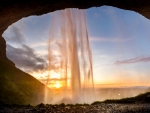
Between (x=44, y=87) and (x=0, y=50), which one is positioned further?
(x=44, y=87)

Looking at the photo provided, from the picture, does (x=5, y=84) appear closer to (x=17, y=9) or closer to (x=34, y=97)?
(x=34, y=97)

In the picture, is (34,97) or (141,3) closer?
(141,3)

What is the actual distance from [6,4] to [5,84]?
26301 mm

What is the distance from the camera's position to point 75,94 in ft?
127

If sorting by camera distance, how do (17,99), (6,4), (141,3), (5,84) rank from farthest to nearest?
(5,84), (17,99), (141,3), (6,4)

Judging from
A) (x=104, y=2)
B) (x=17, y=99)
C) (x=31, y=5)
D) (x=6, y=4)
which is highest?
(x=104, y=2)

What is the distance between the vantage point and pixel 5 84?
38.9 meters

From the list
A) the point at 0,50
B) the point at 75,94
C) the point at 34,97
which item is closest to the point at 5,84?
the point at 34,97

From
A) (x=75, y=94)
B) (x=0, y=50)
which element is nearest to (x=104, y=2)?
(x=75, y=94)

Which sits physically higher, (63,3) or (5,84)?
(63,3)

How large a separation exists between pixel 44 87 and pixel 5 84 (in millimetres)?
19949

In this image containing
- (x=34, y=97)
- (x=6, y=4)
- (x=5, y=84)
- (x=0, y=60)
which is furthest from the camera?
(x=0, y=60)

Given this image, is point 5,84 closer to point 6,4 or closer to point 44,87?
point 44,87

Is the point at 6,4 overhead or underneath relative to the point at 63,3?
underneath
